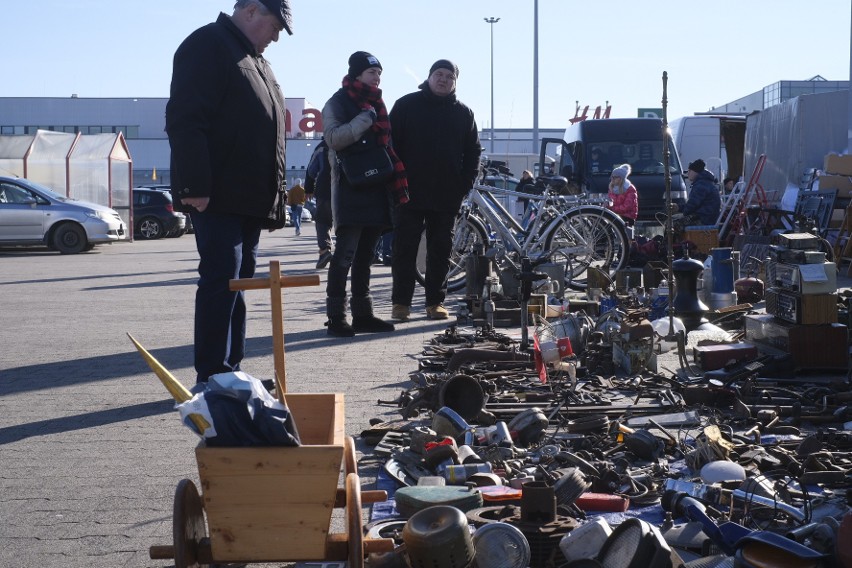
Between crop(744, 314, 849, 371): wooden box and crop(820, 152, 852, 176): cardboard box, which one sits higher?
crop(820, 152, 852, 176): cardboard box

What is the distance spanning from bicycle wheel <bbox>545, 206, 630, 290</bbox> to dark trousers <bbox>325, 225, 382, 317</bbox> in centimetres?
382

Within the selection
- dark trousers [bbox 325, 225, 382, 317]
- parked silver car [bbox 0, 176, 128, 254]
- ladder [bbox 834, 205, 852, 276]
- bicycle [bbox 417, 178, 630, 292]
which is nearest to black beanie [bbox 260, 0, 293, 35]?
dark trousers [bbox 325, 225, 382, 317]

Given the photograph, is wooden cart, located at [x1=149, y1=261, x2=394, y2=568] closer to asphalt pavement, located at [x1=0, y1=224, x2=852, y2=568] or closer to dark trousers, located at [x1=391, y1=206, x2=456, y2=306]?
asphalt pavement, located at [x1=0, y1=224, x2=852, y2=568]

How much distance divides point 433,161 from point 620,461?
5554 mm

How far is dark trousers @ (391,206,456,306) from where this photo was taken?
10.3 m

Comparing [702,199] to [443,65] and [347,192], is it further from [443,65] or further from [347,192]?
[347,192]

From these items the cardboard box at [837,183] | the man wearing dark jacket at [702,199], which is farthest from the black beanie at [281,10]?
the cardboard box at [837,183]

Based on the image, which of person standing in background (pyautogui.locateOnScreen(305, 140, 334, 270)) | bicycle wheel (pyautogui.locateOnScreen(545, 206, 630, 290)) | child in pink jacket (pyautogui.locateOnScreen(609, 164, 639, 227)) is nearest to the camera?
bicycle wheel (pyautogui.locateOnScreen(545, 206, 630, 290))

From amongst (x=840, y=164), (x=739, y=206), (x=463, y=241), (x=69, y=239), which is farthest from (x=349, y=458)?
(x=69, y=239)

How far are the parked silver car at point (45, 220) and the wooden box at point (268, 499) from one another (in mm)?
24177

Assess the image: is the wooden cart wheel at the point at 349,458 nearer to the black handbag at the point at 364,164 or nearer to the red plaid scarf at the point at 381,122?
the black handbag at the point at 364,164

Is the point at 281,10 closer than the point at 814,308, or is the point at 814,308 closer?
the point at 281,10

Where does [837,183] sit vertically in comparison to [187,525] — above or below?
above

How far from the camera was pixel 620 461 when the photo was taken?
4.95 m
